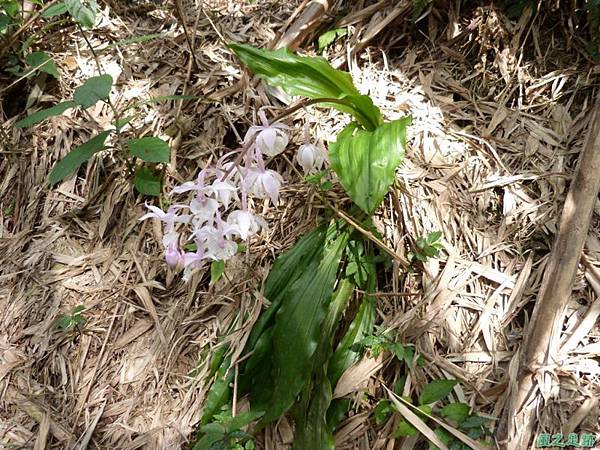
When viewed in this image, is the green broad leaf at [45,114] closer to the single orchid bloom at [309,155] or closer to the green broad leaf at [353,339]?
the single orchid bloom at [309,155]

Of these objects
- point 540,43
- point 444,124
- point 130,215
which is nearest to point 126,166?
point 130,215

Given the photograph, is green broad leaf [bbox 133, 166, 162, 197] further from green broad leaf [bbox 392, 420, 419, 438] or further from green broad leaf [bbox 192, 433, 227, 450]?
green broad leaf [bbox 392, 420, 419, 438]

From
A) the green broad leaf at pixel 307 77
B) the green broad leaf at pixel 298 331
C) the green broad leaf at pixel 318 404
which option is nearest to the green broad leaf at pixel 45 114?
the green broad leaf at pixel 307 77

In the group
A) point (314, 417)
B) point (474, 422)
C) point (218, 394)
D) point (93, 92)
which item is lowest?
point (474, 422)

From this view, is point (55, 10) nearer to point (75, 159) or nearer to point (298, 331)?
point (75, 159)

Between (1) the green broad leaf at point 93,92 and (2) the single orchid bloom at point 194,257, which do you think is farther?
(1) the green broad leaf at point 93,92

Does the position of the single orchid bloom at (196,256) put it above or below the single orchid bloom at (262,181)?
below

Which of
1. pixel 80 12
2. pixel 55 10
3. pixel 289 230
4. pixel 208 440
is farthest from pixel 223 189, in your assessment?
pixel 55 10
